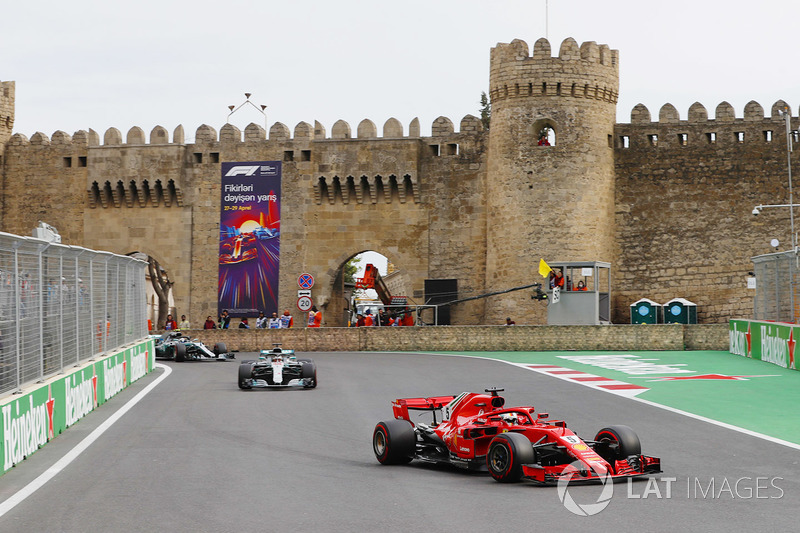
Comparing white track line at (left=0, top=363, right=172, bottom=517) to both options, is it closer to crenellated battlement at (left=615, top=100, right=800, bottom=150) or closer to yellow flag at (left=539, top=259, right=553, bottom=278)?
yellow flag at (left=539, top=259, right=553, bottom=278)

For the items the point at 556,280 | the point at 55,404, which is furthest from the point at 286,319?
the point at 55,404

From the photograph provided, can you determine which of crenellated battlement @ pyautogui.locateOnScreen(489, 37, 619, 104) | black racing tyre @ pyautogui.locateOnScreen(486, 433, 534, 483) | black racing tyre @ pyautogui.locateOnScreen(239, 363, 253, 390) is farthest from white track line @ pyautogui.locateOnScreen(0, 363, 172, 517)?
crenellated battlement @ pyautogui.locateOnScreen(489, 37, 619, 104)

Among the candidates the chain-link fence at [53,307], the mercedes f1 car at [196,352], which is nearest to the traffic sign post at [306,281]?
the mercedes f1 car at [196,352]

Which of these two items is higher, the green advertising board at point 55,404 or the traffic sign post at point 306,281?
the traffic sign post at point 306,281

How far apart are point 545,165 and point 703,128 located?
6491 mm

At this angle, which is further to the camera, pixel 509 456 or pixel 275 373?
pixel 275 373

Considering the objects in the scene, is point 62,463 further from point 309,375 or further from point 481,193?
point 481,193

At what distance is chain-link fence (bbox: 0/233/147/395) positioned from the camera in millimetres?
10555

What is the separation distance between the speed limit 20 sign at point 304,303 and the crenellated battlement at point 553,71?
10583 mm

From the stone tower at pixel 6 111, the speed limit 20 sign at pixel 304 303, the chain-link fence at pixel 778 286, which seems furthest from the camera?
the stone tower at pixel 6 111

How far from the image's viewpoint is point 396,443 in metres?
9.83

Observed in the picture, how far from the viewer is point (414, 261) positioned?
41.3 metres

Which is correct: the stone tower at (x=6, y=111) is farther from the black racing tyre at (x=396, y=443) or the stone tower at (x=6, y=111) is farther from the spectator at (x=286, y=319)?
the black racing tyre at (x=396, y=443)

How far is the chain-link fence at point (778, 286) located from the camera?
23.3 m
